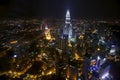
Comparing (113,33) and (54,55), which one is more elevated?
(113,33)

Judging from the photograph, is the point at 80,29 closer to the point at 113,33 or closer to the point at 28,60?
the point at 113,33

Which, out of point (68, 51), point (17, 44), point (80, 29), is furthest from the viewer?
point (80, 29)

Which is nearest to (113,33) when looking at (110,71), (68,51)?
(68,51)

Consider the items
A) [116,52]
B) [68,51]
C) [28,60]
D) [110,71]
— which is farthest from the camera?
[68,51]

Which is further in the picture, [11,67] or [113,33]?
[113,33]

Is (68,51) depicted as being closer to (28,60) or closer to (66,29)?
(28,60)

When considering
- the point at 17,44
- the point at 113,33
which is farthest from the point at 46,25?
the point at 113,33

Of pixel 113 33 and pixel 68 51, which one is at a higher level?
pixel 113 33

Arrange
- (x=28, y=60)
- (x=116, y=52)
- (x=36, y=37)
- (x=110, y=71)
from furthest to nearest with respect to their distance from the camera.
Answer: (x=36, y=37)
(x=116, y=52)
(x=28, y=60)
(x=110, y=71)

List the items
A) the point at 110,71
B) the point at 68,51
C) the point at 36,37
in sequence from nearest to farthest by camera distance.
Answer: the point at 110,71 → the point at 68,51 → the point at 36,37
